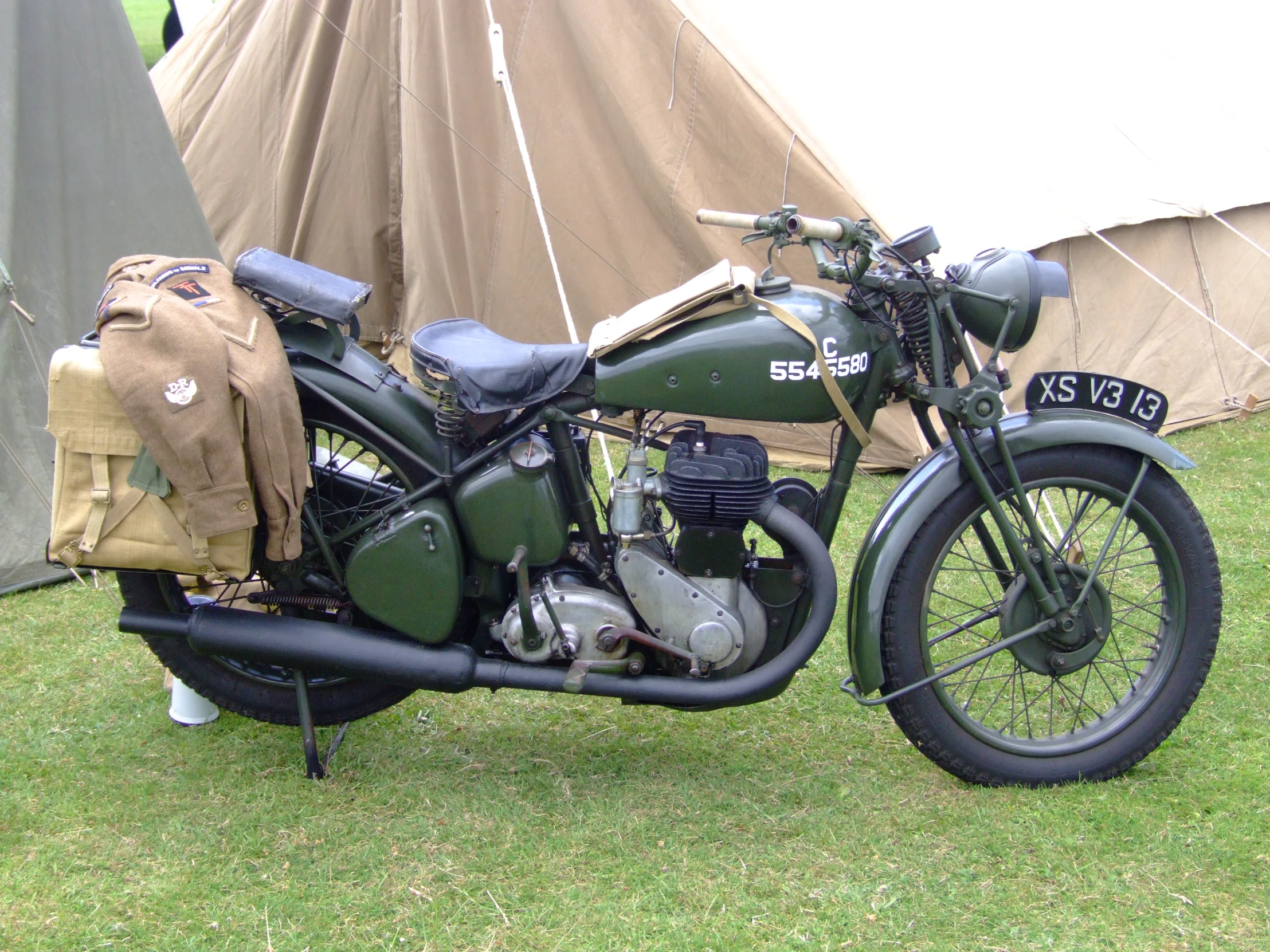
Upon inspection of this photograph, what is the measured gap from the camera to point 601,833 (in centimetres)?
262

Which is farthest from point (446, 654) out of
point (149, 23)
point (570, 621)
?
point (149, 23)

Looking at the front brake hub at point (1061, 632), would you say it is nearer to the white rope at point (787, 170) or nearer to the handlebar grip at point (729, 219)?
the handlebar grip at point (729, 219)

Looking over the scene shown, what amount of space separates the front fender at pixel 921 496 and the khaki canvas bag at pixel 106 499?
1401 mm

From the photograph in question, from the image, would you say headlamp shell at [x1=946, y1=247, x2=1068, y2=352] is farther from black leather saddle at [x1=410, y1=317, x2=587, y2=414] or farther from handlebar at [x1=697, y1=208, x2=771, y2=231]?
black leather saddle at [x1=410, y1=317, x2=587, y2=414]

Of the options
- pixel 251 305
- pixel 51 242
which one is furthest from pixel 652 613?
pixel 51 242

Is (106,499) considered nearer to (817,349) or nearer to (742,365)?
(742,365)

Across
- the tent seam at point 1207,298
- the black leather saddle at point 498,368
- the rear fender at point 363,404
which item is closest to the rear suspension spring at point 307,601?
the rear fender at point 363,404

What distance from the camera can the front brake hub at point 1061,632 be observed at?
8.84 feet

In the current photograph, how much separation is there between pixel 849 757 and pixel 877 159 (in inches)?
119

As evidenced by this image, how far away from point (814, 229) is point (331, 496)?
1.34 m

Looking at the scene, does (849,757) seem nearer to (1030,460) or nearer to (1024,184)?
(1030,460)

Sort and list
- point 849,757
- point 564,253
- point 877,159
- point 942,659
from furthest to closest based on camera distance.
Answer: point 564,253, point 877,159, point 942,659, point 849,757

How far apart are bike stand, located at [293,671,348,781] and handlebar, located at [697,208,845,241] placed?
4.87 feet

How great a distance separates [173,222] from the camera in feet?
14.6
